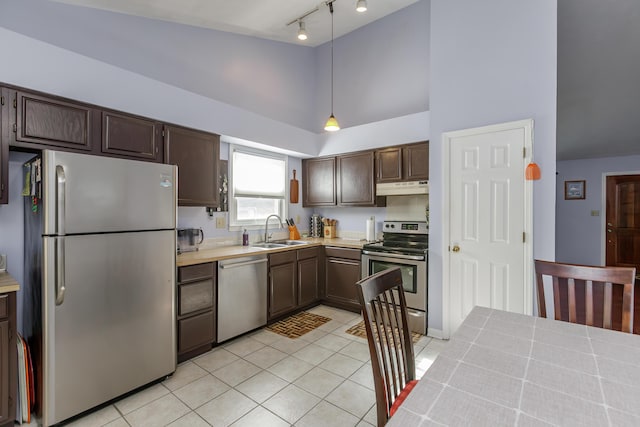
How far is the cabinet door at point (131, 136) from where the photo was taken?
231 cm

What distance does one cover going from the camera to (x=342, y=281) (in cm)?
387

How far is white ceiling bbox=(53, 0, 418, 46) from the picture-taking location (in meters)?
2.56

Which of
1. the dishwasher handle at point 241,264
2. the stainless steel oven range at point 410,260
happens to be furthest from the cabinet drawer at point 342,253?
the dishwasher handle at point 241,264

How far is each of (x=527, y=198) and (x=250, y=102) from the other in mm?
3205

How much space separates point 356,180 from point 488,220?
69.2 inches

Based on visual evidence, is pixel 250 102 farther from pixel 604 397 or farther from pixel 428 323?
pixel 604 397

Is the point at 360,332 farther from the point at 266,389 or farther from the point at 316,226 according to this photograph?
the point at 316,226

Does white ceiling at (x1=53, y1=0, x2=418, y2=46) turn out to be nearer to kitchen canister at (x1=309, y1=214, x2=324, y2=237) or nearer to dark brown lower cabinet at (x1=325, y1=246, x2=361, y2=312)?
kitchen canister at (x1=309, y1=214, x2=324, y2=237)

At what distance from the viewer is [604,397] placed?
0.89 m

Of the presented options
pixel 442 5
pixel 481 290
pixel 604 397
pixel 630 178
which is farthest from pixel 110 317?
pixel 630 178

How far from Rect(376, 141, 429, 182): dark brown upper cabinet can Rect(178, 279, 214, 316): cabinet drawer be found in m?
2.43

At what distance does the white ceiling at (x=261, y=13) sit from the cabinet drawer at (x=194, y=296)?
2410 millimetres

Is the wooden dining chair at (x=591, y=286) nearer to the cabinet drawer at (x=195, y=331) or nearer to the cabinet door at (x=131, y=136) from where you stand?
the cabinet drawer at (x=195, y=331)

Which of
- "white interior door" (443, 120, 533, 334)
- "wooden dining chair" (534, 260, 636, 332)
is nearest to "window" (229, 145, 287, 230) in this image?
"white interior door" (443, 120, 533, 334)
